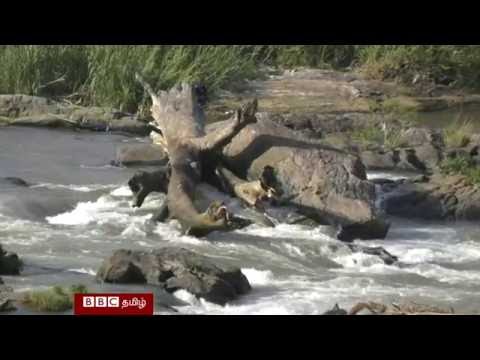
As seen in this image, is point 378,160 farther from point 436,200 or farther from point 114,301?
point 114,301

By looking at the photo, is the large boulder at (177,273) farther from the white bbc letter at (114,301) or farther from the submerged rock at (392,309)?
the submerged rock at (392,309)

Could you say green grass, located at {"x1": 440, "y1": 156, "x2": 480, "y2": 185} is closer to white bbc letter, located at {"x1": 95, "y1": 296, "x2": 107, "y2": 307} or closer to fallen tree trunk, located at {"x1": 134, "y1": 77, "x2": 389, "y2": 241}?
fallen tree trunk, located at {"x1": 134, "y1": 77, "x2": 389, "y2": 241}

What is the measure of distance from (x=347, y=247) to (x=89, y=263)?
248cm

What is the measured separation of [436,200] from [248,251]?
2942 mm

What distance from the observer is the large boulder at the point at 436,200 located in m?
12.0

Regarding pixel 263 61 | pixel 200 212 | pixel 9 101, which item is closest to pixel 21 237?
pixel 200 212

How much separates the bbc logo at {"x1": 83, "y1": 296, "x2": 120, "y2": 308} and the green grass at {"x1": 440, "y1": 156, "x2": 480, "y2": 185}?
6.25m

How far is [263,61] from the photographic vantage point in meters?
21.7

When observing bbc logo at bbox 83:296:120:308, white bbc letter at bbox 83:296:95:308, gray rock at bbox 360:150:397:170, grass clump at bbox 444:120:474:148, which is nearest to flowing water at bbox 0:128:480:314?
Answer: bbc logo at bbox 83:296:120:308

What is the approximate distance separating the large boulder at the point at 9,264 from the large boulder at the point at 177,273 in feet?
2.19

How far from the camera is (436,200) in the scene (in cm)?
1221

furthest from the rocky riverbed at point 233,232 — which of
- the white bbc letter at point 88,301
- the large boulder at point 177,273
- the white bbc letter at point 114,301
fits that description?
the white bbc letter at point 88,301

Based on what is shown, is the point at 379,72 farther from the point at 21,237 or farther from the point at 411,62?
the point at 21,237

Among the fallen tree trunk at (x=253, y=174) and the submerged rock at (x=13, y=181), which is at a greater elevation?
the fallen tree trunk at (x=253, y=174)
